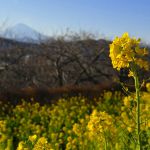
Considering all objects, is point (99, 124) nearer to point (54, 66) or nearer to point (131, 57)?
point (131, 57)

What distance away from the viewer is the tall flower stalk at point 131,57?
10.00ft

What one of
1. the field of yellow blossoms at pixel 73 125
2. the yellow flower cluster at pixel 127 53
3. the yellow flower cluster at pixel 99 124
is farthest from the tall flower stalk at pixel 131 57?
the yellow flower cluster at pixel 99 124

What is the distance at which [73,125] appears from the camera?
27.0 ft

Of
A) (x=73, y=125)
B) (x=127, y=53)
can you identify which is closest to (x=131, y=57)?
(x=127, y=53)

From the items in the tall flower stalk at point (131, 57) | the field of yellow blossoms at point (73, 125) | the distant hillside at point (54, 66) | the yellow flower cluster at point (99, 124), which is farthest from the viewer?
the distant hillside at point (54, 66)

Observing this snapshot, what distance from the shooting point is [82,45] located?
23234 millimetres

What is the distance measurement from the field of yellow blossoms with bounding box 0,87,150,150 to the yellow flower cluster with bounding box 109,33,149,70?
1360mm

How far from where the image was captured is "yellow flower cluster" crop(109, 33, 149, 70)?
306 cm

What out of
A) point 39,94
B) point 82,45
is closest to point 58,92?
point 39,94

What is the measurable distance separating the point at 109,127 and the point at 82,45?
1849cm

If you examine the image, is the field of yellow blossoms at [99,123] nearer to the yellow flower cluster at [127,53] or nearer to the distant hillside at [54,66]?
the yellow flower cluster at [127,53]

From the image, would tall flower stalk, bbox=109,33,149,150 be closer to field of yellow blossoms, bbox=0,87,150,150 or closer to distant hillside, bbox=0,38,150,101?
field of yellow blossoms, bbox=0,87,150,150

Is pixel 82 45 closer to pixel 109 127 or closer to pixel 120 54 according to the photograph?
pixel 109 127

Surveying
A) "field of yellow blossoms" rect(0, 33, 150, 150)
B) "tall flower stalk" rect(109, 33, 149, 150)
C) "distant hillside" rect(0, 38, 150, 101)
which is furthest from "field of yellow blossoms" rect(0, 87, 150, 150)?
"distant hillside" rect(0, 38, 150, 101)
